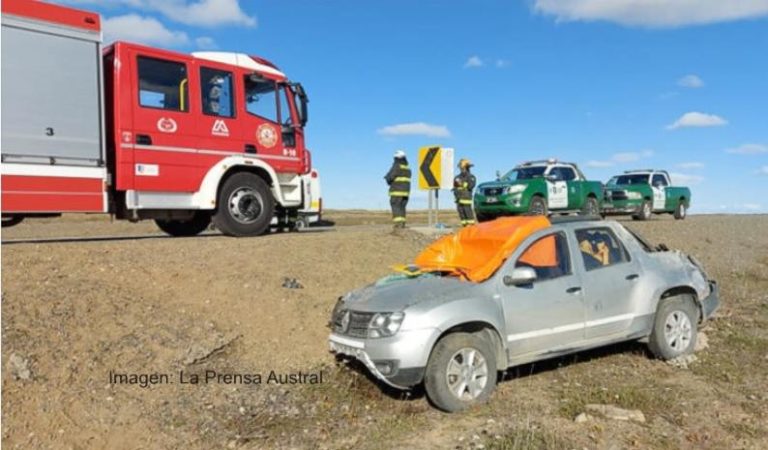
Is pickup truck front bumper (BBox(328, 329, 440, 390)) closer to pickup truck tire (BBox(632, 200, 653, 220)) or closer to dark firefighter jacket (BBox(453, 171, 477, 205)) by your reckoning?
dark firefighter jacket (BBox(453, 171, 477, 205))

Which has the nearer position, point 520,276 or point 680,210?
point 520,276

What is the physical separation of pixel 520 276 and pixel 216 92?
21.7 feet

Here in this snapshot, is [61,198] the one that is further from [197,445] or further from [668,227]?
[668,227]

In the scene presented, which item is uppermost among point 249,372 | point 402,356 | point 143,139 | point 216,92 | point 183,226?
point 216,92

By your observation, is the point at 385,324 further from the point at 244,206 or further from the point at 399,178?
the point at 399,178

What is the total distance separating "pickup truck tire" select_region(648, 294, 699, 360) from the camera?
22.9 feet

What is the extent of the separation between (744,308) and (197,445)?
28.7 ft

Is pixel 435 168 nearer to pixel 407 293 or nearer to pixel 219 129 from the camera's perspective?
pixel 219 129

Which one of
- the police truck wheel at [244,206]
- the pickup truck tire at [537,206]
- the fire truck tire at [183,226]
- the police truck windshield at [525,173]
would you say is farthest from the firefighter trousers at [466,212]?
the fire truck tire at [183,226]

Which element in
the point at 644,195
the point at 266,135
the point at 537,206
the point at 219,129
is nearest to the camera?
the point at 219,129

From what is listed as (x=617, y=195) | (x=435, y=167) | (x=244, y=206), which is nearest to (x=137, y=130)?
(x=244, y=206)

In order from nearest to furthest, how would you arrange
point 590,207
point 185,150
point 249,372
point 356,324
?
point 356,324
point 249,372
point 185,150
point 590,207

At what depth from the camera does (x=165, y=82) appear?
9961mm

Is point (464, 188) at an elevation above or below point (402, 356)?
above
